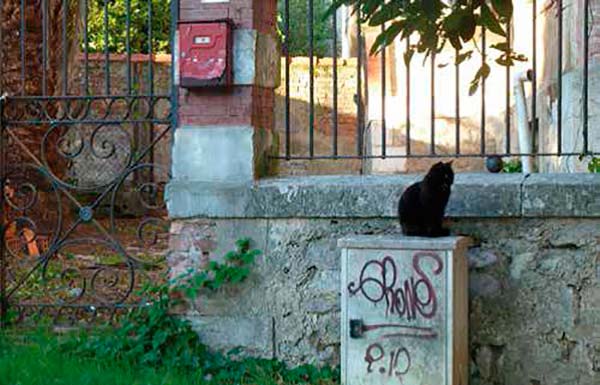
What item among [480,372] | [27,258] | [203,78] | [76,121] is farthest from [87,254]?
[480,372]

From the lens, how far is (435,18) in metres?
3.47

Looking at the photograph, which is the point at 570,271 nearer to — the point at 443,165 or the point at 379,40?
the point at 443,165

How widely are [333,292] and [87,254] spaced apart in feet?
16.7

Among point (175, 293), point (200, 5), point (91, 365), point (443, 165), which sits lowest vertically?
point (91, 365)

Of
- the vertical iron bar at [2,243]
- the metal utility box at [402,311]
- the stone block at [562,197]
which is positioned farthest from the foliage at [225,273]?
the stone block at [562,197]

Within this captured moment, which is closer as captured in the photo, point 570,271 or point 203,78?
point 570,271

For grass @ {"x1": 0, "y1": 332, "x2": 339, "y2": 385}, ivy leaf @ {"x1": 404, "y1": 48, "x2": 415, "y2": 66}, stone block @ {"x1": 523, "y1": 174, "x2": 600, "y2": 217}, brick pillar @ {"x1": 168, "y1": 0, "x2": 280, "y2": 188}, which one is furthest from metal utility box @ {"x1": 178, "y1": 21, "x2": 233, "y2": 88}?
ivy leaf @ {"x1": 404, "y1": 48, "x2": 415, "y2": 66}

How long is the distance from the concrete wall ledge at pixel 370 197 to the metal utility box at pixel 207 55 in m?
0.62

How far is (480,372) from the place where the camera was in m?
5.23

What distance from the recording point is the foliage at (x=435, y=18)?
3473 mm

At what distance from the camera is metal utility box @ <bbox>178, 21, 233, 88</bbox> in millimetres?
5594

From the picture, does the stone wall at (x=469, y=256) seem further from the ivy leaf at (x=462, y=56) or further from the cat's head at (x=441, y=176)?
the ivy leaf at (x=462, y=56)

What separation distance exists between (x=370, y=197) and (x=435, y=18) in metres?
2.04

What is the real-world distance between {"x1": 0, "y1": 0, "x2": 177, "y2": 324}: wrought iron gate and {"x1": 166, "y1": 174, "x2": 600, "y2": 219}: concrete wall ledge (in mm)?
527
